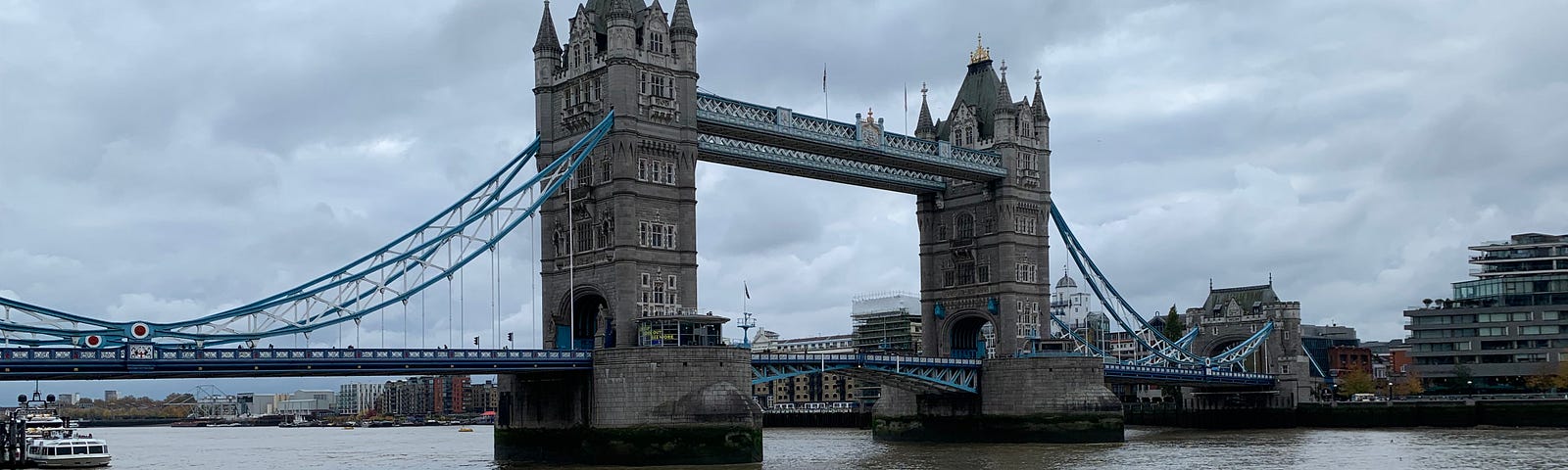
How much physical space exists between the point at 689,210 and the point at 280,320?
2137cm

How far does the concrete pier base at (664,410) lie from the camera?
71375 mm

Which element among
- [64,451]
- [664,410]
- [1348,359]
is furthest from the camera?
[1348,359]

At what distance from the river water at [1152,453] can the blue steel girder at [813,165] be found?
51.1 ft

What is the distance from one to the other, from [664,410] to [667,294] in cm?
846

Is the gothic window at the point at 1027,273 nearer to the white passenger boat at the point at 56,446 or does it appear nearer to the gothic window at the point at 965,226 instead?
the gothic window at the point at 965,226

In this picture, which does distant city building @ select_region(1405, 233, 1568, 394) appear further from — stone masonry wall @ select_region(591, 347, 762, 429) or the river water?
stone masonry wall @ select_region(591, 347, 762, 429)

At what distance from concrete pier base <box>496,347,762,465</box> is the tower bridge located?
0.31 ft

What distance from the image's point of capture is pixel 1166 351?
121 metres

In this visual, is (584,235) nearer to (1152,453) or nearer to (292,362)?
(292,362)

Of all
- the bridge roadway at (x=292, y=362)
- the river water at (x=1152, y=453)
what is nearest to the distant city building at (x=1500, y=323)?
the river water at (x=1152, y=453)

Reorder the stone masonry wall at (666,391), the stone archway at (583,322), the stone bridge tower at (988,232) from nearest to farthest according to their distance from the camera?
the stone masonry wall at (666,391), the stone archway at (583,322), the stone bridge tower at (988,232)

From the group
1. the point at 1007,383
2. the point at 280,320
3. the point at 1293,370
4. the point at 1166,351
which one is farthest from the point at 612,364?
the point at 1293,370

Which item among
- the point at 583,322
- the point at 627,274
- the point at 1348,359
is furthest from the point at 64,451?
the point at 1348,359

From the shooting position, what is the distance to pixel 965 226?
10531cm
